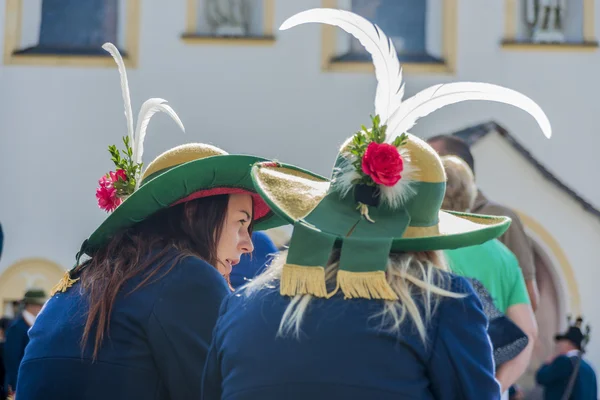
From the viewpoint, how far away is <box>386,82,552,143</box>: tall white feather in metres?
2.66

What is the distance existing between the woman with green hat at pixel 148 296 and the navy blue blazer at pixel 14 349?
4.98m

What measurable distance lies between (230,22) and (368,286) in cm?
1176

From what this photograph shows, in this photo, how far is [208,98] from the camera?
13.8 m

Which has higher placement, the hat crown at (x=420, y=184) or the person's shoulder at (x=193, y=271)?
the hat crown at (x=420, y=184)

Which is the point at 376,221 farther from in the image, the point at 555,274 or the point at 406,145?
the point at 555,274

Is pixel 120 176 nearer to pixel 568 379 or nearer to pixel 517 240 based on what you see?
pixel 517 240

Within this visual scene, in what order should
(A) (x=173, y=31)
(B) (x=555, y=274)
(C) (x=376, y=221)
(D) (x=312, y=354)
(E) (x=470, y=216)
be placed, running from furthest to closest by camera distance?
(A) (x=173, y=31)
(B) (x=555, y=274)
(E) (x=470, y=216)
(C) (x=376, y=221)
(D) (x=312, y=354)

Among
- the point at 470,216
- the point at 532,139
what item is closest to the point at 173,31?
the point at 532,139

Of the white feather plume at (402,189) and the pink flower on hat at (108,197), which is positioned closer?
the white feather plume at (402,189)

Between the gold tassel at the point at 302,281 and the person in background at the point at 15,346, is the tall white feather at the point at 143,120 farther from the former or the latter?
the person in background at the point at 15,346

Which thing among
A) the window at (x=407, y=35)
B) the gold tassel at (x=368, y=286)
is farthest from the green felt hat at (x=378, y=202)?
the window at (x=407, y=35)

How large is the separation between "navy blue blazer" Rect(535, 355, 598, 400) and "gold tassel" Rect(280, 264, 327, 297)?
633 centimetres

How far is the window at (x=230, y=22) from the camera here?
45.1 feet

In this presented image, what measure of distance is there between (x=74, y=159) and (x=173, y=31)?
1999 mm
